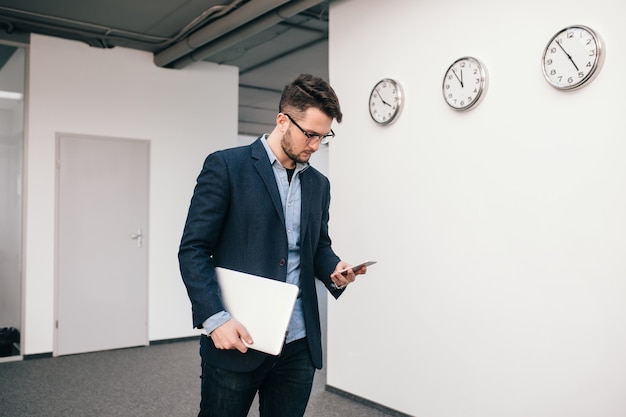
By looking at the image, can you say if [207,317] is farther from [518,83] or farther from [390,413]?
[390,413]

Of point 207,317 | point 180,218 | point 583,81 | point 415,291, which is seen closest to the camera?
point 207,317

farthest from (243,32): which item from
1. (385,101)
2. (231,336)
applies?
(231,336)

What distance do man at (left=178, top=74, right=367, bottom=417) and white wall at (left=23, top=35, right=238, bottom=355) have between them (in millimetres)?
3928

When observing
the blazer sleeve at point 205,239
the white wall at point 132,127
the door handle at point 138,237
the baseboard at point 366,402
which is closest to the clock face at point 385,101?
the baseboard at point 366,402

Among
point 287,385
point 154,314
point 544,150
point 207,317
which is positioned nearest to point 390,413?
point 544,150

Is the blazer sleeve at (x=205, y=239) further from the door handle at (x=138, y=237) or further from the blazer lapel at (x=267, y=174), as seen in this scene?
the door handle at (x=138, y=237)

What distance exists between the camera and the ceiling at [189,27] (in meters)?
4.21

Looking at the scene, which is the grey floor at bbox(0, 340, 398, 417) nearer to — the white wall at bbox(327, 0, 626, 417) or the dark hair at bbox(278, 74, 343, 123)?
the white wall at bbox(327, 0, 626, 417)

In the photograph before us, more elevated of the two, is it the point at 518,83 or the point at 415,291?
the point at 518,83

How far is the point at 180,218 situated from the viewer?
5633mm

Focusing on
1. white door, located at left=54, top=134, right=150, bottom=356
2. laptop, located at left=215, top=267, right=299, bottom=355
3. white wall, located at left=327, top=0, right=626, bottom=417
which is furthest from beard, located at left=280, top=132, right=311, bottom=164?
white door, located at left=54, top=134, right=150, bottom=356

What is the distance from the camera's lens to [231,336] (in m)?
1.37

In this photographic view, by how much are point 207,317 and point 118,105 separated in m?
4.37

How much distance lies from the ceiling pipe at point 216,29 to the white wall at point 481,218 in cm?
53
